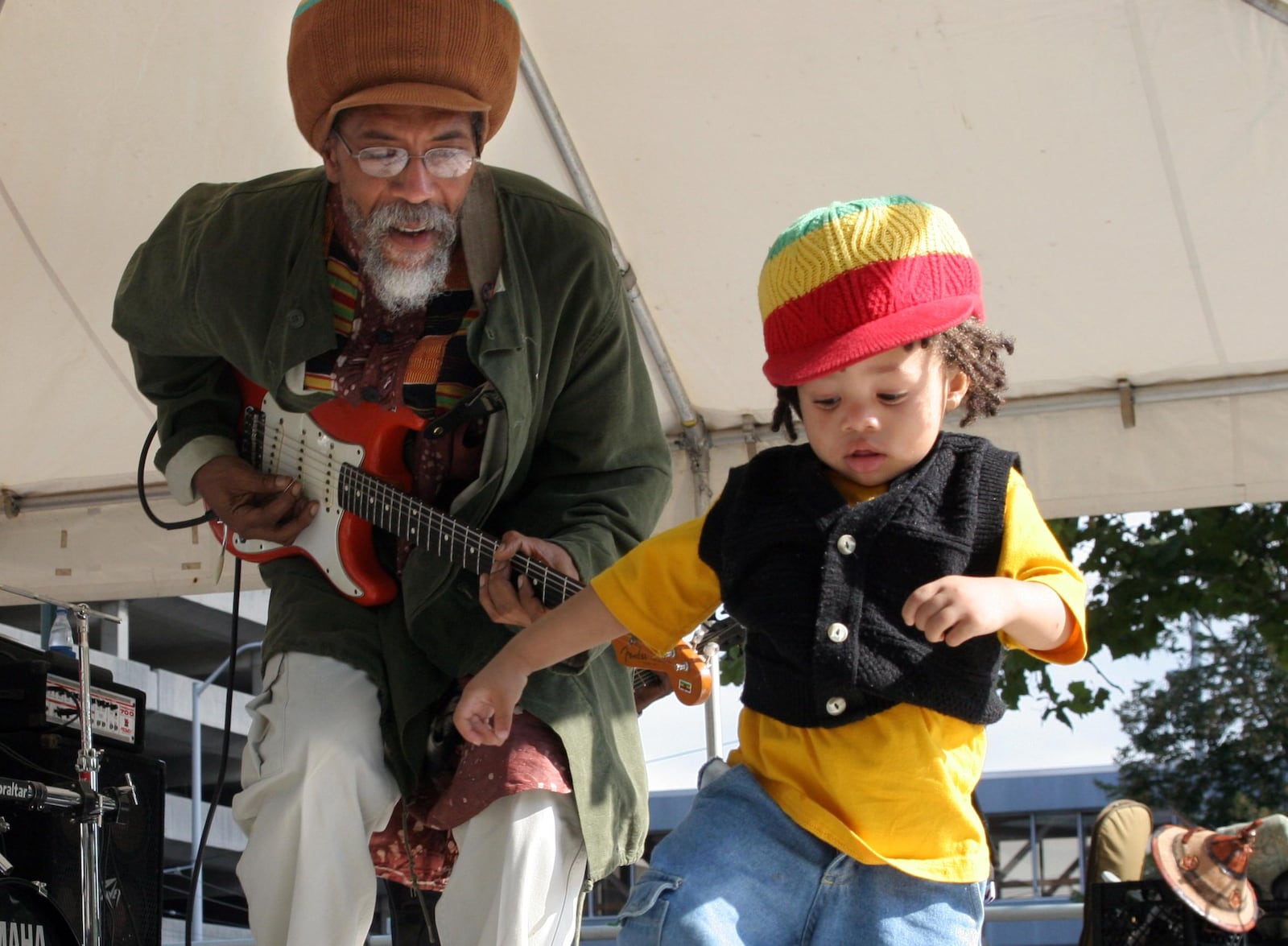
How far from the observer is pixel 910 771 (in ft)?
6.33

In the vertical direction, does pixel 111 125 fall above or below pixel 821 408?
above

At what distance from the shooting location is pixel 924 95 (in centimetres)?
345

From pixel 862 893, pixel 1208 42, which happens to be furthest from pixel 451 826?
pixel 1208 42

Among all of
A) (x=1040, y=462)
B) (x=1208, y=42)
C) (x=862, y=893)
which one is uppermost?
(x=1208, y=42)

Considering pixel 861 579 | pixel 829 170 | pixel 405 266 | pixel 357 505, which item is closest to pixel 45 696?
pixel 357 505

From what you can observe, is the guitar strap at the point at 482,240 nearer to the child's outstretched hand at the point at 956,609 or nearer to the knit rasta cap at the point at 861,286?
the knit rasta cap at the point at 861,286

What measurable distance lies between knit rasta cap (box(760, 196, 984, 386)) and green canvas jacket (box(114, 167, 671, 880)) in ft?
2.33

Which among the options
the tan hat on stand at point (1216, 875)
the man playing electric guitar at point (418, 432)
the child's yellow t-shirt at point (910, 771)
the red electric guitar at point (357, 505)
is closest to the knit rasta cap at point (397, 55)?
the man playing electric guitar at point (418, 432)

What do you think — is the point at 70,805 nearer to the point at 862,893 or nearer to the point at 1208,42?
the point at 862,893

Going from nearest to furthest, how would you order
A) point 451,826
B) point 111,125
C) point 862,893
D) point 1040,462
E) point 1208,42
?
point 862,893
point 451,826
point 1208,42
point 111,125
point 1040,462

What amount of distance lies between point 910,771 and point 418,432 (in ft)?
4.26

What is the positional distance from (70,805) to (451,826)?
143 cm

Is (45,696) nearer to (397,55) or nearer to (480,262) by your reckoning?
(480,262)

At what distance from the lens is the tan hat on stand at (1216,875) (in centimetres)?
328
